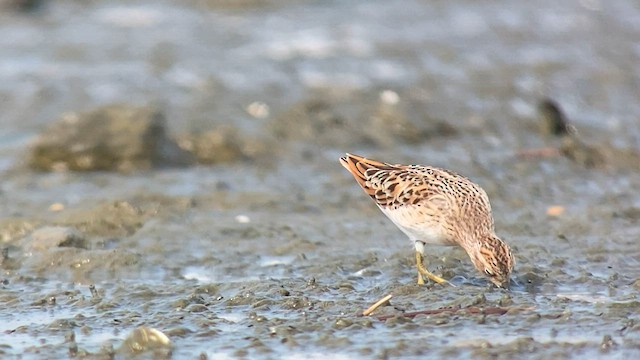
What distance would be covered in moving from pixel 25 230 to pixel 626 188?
222 inches

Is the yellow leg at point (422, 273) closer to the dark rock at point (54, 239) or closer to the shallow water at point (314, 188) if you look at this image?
the shallow water at point (314, 188)

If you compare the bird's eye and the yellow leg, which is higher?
the bird's eye

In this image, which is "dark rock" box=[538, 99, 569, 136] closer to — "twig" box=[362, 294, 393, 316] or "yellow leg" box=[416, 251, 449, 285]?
"yellow leg" box=[416, 251, 449, 285]

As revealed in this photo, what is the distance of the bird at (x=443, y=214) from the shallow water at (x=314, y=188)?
219 mm

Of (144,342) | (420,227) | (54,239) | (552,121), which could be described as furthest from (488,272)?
(552,121)

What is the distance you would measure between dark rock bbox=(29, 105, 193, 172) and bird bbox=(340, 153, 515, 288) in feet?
13.6

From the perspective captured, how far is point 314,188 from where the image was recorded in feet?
39.2

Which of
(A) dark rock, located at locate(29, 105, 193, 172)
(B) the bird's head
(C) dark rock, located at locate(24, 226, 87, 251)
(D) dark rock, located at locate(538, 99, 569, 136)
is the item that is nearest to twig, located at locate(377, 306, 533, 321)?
(B) the bird's head

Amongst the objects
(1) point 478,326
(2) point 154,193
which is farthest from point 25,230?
(1) point 478,326

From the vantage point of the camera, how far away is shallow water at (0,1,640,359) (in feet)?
24.7

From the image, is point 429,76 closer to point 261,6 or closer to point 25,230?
point 261,6

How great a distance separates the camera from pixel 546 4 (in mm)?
19578

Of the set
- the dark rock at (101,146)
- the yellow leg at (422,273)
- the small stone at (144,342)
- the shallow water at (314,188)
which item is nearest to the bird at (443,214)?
the yellow leg at (422,273)

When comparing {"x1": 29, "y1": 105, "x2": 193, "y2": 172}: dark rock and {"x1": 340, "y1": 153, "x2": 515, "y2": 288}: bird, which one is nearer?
{"x1": 340, "y1": 153, "x2": 515, "y2": 288}: bird
